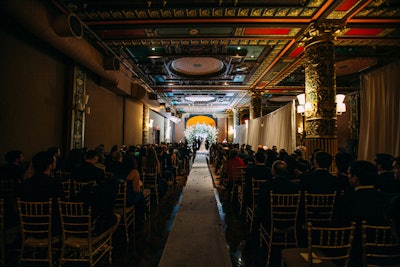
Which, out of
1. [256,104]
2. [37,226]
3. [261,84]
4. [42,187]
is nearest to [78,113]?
[42,187]

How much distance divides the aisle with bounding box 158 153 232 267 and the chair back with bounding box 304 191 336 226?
1178 millimetres

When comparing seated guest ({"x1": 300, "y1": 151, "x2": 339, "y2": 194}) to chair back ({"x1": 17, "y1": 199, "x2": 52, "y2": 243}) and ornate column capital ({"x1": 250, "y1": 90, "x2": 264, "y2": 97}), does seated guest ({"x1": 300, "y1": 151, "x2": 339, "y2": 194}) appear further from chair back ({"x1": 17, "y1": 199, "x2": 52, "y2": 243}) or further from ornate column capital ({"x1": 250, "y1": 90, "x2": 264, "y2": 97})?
ornate column capital ({"x1": 250, "y1": 90, "x2": 264, "y2": 97})

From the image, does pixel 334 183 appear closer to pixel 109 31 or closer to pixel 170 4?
pixel 170 4

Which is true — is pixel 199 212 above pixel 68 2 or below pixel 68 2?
below

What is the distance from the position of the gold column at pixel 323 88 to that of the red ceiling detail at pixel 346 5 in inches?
17.5

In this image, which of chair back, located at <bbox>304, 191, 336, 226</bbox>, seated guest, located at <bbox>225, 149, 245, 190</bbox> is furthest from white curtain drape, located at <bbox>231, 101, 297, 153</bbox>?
chair back, located at <bbox>304, 191, 336, 226</bbox>

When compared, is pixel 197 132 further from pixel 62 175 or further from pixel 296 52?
pixel 62 175

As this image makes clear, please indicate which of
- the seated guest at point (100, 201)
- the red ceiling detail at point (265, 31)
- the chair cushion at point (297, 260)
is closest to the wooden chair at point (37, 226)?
the seated guest at point (100, 201)

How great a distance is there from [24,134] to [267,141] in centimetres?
814

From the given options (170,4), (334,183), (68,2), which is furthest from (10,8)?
(334,183)

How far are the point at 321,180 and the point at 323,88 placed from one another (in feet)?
9.60

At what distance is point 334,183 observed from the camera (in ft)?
9.22

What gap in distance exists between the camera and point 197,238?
3.28 m

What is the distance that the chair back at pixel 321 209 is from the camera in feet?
8.73
